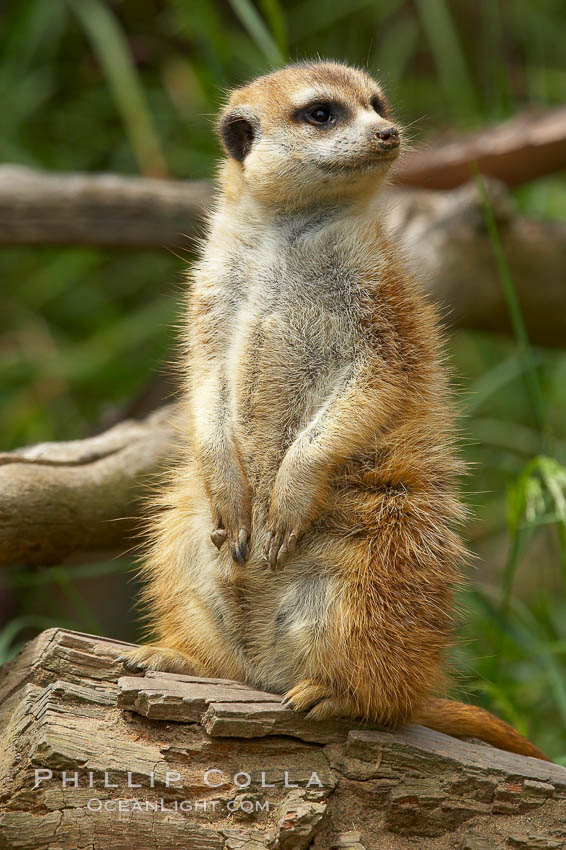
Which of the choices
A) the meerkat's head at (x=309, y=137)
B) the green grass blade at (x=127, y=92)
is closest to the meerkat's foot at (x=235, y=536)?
the meerkat's head at (x=309, y=137)

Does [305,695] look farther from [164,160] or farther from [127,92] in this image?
[164,160]

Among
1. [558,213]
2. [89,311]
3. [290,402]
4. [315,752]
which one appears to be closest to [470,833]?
[315,752]

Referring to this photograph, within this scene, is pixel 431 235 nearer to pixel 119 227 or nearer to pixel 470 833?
pixel 119 227

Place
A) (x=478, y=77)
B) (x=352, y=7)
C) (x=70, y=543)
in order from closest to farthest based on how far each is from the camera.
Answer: (x=70, y=543), (x=352, y=7), (x=478, y=77)

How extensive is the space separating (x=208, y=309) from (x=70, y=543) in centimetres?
86

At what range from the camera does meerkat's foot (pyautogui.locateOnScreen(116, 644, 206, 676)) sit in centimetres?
209

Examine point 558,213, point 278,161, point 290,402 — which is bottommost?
point 290,402

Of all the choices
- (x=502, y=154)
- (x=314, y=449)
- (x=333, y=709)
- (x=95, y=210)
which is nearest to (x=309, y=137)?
(x=314, y=449)

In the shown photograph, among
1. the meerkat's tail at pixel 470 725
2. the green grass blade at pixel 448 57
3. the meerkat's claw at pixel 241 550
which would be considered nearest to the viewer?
the meerkat's claw at pixel 241 550

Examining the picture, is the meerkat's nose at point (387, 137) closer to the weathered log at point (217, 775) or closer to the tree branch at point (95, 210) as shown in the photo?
the weathered log at point (217, 775)

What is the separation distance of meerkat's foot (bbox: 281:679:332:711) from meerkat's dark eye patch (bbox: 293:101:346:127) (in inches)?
51.9

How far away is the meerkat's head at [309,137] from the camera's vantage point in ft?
7.38

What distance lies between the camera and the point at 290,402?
222cm

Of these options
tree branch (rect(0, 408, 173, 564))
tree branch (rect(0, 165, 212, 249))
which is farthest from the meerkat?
tree branch (rect(0, 165, 212, 249))
